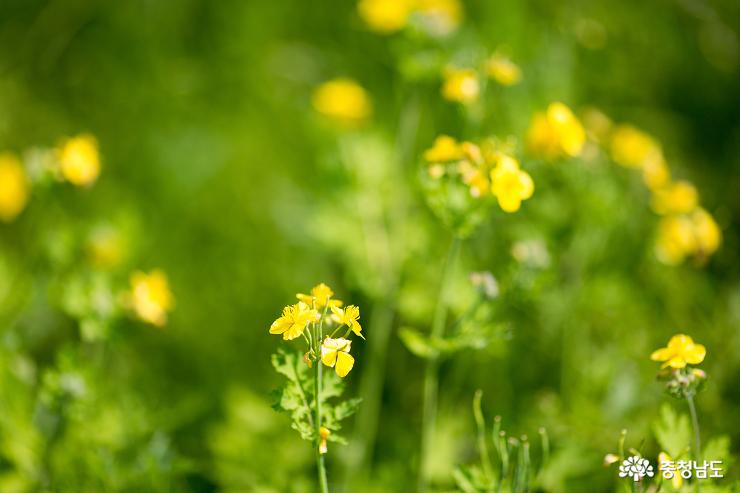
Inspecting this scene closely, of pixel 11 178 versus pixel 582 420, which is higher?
pixel 11 178

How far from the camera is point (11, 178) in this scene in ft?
11.5

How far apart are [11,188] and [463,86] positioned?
226 cm

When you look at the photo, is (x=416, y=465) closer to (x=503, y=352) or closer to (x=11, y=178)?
(x=503, y=352)

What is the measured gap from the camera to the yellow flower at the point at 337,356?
5.42 feet

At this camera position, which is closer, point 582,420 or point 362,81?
point 582,420

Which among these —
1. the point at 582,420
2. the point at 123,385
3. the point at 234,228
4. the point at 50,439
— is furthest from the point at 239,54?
the point at 582,420

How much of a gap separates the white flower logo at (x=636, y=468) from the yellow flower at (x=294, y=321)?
2.80 feet

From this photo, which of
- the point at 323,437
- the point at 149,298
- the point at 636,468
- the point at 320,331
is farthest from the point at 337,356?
the point at 149,298

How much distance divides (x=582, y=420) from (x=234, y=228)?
203 centimetres

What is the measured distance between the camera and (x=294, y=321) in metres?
1.68

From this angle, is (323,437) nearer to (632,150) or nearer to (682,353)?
(682,353)

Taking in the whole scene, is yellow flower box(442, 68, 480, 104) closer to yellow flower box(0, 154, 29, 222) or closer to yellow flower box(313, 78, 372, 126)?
yellow flower box(313, 78, 372, 126)

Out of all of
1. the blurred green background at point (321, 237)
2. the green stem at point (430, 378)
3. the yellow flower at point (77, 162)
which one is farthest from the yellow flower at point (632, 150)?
the yellow flower at point (77, 162)

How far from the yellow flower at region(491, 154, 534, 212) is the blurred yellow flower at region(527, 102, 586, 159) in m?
0.42
